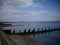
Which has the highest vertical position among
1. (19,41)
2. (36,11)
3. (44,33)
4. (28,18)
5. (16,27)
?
(36,11)

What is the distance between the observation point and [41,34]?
231cm

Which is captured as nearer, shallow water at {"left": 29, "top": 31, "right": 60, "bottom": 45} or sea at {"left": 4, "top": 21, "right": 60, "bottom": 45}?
sea at {"left": 4, "top": 21, "right": 60, "bottom": 45}

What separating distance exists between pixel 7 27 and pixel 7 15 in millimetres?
267

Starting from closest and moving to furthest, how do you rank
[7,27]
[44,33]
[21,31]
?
[7,27] → [21,31] → [44,33]

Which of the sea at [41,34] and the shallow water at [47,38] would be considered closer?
the sea at [41,34]

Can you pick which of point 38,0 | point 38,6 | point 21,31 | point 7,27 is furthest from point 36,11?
point 7,27

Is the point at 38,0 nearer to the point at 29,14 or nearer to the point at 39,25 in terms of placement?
the point at 29,14

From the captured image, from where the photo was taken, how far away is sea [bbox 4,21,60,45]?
2061 millimetres

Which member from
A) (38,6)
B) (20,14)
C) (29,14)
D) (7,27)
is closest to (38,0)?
(38,6)

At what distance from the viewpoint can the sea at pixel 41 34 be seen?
2.06 m

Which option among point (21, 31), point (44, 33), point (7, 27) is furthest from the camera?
point (44, 33)

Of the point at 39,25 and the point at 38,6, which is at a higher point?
the point at 38,6

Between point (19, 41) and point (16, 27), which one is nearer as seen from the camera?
point (16, 27)

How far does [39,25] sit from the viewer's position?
6.72 ft
